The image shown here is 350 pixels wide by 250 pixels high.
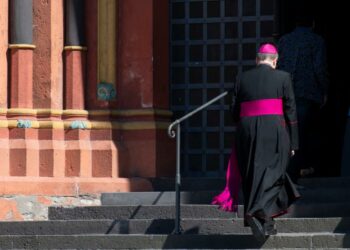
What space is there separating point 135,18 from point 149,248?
434 cm

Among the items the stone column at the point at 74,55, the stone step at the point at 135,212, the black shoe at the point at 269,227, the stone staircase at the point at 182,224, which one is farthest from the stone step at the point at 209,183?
the black shoe at the point at 269,227

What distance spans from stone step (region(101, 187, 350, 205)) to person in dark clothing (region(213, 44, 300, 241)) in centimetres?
174

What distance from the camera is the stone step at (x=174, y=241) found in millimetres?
14125

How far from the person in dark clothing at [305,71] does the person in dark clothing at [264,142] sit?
1767 mm

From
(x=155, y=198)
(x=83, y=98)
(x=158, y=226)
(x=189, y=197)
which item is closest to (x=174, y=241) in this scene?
(x=158, y=226)

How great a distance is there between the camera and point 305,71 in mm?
16406

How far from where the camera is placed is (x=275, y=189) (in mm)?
14133

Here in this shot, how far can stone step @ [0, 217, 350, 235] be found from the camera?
48.3 ft

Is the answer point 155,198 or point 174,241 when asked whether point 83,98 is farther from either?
point 174,241

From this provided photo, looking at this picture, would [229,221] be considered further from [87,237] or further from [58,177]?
[58,177]

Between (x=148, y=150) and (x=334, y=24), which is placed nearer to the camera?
(x=148, y=150)

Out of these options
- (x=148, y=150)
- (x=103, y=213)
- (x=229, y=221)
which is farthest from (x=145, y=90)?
(x=229, y=221)

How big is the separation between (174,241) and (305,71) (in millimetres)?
2916

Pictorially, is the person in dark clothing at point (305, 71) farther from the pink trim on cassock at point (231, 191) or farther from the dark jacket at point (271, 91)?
the dark jacket at point (271, 91)
